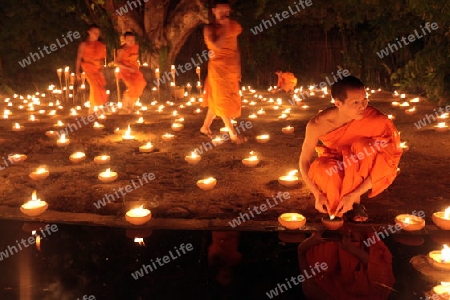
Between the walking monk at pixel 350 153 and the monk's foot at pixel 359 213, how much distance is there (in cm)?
2

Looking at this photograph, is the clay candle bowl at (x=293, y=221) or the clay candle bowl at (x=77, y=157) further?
the clay candle bowl at (x=77, y=157)

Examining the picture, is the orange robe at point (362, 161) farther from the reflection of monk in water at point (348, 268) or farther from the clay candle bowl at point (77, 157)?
the clay candle bowl at point (77, 157)

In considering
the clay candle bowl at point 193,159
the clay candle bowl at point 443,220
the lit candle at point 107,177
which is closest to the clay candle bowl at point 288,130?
the clay candle bowl at point 193,159

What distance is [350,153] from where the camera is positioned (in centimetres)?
359

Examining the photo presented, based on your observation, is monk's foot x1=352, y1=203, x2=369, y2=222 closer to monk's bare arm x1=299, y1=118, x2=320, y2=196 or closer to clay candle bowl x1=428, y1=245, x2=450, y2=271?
monk's bare arm x1=299, y1=118, x2=320, y2=196

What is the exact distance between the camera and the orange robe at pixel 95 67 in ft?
30.2

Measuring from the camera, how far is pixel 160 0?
11.9 metres

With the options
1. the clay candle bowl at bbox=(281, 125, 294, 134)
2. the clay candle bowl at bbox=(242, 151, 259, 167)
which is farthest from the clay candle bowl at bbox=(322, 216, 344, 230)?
the clay candle bowl at bbox=(281, 125, 294, 134)

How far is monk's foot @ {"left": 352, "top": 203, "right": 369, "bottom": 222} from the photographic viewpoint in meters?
3.74

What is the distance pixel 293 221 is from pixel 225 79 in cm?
331

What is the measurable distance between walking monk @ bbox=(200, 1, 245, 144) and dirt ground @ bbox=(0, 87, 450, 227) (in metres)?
0.59

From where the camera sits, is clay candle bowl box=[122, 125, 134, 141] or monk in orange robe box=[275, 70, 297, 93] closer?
clay candle bowl box=[122, 125, 134, 141]

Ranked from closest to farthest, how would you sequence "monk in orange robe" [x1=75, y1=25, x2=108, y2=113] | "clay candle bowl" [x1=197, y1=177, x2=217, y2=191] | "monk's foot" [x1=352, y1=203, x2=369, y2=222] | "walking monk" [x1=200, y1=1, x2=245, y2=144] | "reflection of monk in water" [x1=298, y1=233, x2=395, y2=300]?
1. "reflection of monk in water" [x1=298, y1=233, x2=395, y2=300]
2. "monk's foot" [x1=352, y1=203, x2=369, y2=222]
3. "clay candle bowl" [x1=197, y1=177, x2=217, y2=191]
4. "walking monk" [x1=200, y1=1, x2=245, y2=144]
5. "monk in orange robe" [x1=75, y1=25, x2=108, y2=113]

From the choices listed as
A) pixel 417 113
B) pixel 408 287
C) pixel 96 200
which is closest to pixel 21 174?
pixel 96 200
